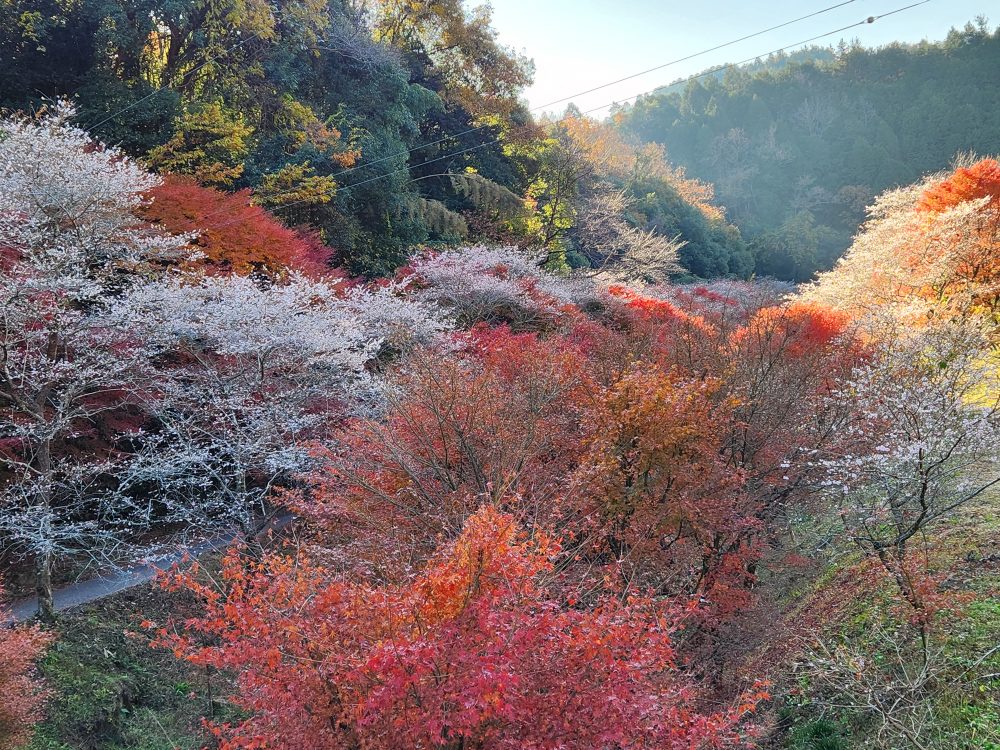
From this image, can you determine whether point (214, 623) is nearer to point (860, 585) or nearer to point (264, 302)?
point (264, 302)

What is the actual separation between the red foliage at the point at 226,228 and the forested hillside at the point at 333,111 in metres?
0.27

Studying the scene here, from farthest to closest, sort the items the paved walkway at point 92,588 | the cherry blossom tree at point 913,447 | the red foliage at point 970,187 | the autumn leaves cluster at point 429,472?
the red foliage at point 970,187 → the paved walkway at point 92,588 → the cherry blossom tree at point 913,447 → the autumn leaves cluster at point 429,472

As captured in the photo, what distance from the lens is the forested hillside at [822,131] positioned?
53.8 m

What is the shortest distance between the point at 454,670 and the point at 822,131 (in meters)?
74.0

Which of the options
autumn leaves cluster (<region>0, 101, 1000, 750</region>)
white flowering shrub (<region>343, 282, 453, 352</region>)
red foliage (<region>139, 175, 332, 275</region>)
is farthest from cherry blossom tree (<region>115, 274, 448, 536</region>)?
red foliage (<region>139, 175, 332, 275</region>)

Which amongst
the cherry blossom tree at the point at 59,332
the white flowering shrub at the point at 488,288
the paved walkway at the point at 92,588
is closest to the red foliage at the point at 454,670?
the paved walkway at the point at 92,588

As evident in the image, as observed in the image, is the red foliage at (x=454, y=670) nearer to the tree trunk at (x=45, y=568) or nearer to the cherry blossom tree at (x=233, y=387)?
the tree trunk at (x=45, y=568)

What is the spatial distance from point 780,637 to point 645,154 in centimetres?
5695

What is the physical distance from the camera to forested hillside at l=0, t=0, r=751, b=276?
14859 millimetres

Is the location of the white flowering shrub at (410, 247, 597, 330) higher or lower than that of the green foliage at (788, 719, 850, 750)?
higher

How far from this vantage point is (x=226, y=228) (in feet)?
44.6

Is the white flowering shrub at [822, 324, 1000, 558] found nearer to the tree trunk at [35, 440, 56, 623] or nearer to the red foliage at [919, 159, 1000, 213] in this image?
the tree trunk at [35, 440, 56, 623]

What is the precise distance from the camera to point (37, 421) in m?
8.84

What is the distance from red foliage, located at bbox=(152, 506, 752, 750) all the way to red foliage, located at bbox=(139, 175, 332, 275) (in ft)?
32.9
